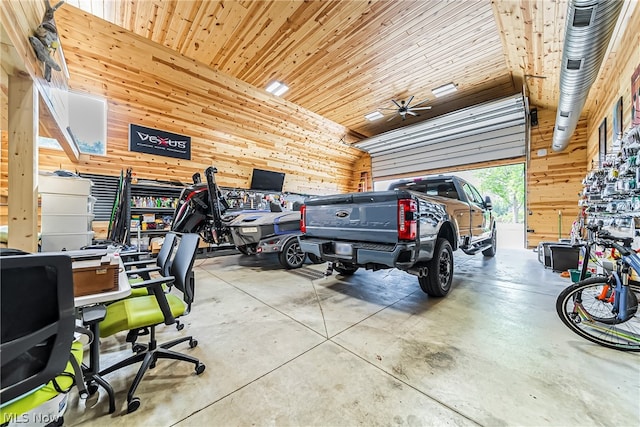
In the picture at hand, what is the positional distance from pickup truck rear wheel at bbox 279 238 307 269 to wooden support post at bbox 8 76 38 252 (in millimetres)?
3156

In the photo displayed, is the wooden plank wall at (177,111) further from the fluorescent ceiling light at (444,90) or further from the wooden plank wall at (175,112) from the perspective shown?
the fluorescent ceiling light at (444,90)

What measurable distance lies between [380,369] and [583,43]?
4.12m

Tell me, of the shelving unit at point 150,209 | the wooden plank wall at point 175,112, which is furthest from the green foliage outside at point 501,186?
the shelving unit at point 150,209

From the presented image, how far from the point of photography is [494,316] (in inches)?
99.4

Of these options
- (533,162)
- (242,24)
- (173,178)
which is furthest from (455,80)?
(173,178)

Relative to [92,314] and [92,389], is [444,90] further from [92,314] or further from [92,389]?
[92,389]

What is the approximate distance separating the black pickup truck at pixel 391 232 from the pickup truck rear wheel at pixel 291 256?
121cm

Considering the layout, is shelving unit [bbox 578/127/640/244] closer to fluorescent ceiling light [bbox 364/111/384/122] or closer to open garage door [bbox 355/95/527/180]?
open garage door [bbox 355/95/527/180]

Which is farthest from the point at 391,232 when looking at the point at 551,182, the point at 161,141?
the point at 551,182

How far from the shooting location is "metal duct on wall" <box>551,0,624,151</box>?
7.46ft

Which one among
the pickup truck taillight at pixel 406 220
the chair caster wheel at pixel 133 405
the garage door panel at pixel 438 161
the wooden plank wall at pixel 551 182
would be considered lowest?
the chair caster wheel at pixel 133 405

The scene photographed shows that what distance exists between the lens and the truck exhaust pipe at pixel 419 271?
279 centimetres

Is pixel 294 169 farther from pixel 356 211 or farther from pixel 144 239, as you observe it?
pixel 356 211

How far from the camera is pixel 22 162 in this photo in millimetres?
2334
